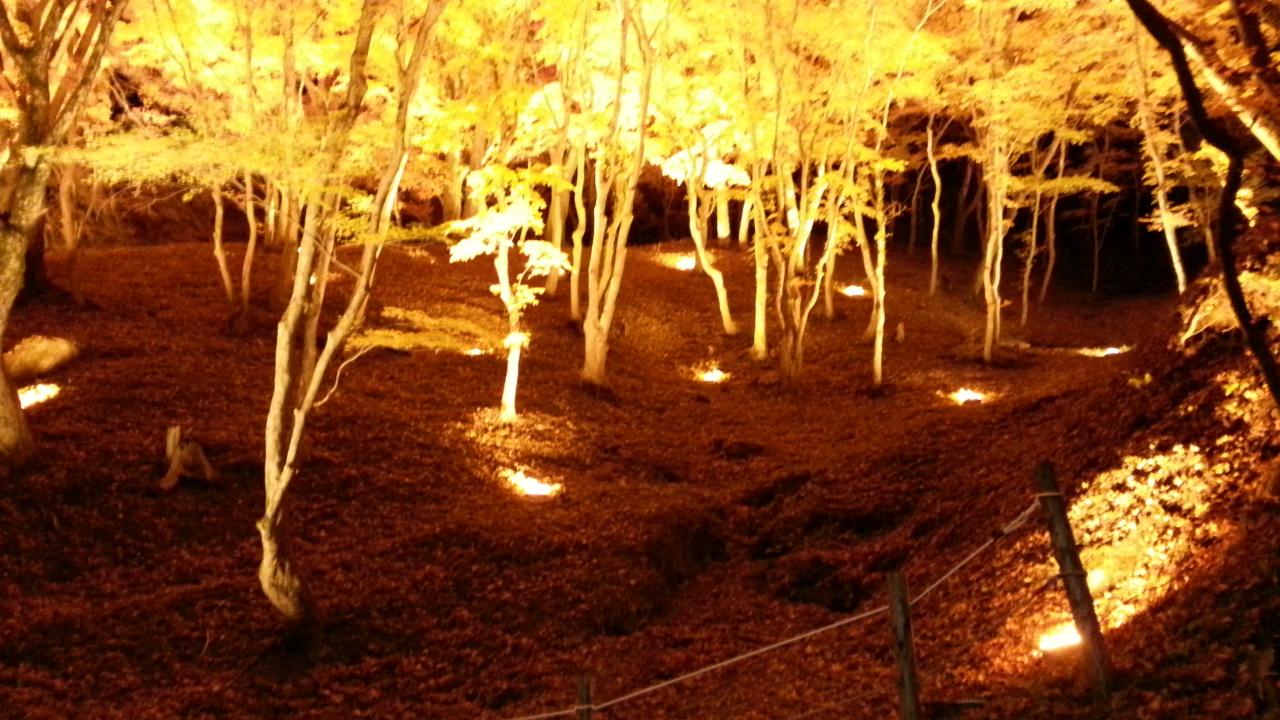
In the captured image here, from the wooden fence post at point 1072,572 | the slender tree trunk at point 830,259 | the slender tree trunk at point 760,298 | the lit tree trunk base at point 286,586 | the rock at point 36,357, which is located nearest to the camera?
the wooden fence post at point 1072,572

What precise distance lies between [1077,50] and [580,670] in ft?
45.9

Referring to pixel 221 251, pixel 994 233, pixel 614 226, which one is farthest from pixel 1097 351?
pixel 221 251

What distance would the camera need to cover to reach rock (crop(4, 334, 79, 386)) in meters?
12.6

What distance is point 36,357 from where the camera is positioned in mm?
12844

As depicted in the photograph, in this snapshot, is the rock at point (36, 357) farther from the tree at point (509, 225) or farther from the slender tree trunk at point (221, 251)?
the tree at point (509, 225)

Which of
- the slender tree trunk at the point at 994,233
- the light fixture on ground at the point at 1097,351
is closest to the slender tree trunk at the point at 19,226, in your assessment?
the slender tree trunk at the point at 994,233

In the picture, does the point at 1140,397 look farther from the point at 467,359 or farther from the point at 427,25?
the point at 467,359

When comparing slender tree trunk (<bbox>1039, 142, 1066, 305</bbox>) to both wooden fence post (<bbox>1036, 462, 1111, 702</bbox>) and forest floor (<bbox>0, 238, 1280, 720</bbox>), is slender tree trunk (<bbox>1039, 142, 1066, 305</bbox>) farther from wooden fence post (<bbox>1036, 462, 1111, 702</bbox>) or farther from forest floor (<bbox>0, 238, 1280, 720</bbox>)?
wooden fence post (<bbox>1036, 462, 1111, 702</bbox>)

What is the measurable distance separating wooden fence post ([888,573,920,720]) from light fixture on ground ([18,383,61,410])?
11617mm

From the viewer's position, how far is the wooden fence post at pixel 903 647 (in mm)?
4594

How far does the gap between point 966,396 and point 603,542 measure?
9484 mm

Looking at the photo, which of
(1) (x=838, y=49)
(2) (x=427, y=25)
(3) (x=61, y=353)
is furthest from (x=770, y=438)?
(3) (x=61, y=353)

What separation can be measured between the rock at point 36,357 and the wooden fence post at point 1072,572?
13205 mm

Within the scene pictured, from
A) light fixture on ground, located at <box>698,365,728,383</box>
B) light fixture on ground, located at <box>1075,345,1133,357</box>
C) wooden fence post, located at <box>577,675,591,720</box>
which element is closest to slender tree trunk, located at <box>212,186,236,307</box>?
light fixture on ground, located at <box>698,365,728,383</box>
